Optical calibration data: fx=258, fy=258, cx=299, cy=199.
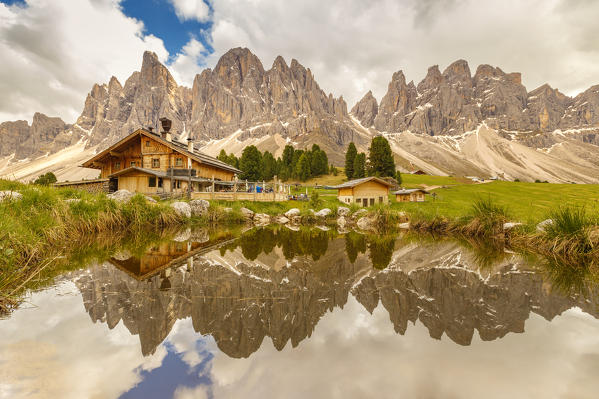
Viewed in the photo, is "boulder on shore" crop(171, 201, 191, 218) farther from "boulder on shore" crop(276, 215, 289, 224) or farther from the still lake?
the still lake

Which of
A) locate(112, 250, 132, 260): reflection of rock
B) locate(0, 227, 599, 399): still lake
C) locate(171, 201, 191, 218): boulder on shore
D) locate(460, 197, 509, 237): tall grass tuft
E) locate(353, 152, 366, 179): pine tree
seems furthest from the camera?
locate(353, 152, 366, 179): pine tree

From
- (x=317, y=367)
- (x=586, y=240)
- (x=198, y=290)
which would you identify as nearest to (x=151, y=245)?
(x=198, y=290)

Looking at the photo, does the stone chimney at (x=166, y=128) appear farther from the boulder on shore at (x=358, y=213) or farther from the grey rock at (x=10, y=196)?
the boulder on shore at (x=358, y=213)

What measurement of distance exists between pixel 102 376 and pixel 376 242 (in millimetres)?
12174

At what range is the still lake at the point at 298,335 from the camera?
3.14 m

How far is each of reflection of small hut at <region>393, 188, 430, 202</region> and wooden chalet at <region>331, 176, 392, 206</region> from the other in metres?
2.59

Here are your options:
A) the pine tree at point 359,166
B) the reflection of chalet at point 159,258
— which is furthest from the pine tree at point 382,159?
the reflection of chalet at point 159,258

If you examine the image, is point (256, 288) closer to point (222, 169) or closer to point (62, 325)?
point (62, 325)

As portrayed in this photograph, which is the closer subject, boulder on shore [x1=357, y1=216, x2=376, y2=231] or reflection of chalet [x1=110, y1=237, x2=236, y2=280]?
reflection of chalet [x1=110, y1=237, x2=236, y2=280]

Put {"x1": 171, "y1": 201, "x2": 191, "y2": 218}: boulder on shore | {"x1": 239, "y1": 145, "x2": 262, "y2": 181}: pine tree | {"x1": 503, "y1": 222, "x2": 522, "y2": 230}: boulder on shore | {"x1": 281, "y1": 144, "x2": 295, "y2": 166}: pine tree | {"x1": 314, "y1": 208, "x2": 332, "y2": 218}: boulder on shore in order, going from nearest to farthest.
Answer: {"x1": 503, "y1": 222, "x2": 522, "y2": 230}: boulder on shore < {"x1": 171, "y1": 201, "x2": 191, "y2": 218}: boulder on shore < {"x1": 314, "y1": 208, "x2": 332, "y2": 218}: boulder on shore < {"x1": 239, "y1": 145, "x2": 262, "y2": 181}: pine tree < {"x1": 281, "y1": 144, "x2": 295, "y2": 166}: pine tree

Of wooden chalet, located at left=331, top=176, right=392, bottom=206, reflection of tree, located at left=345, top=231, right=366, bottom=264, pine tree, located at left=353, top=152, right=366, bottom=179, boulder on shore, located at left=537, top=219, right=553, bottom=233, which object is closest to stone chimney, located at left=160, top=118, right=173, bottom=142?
wooden chalet, located at left=331, top=176, right=392, bottom=206

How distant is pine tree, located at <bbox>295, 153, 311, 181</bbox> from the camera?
6700 centimetres

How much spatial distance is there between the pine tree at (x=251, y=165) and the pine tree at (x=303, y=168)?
32.7ft

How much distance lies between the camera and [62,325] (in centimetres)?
428
